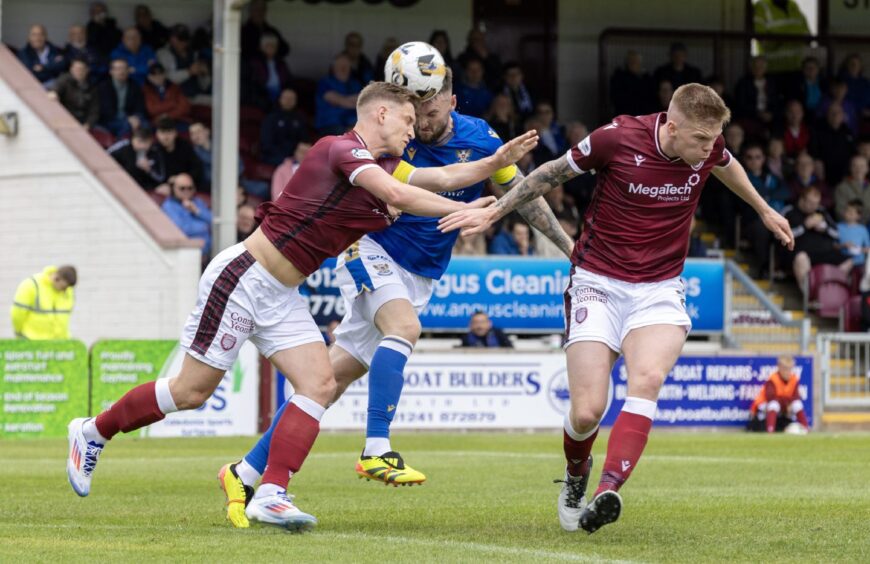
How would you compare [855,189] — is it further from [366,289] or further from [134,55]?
[366,289]

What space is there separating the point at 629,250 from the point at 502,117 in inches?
659

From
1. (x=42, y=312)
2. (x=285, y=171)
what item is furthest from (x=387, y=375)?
(x=285, y=171)

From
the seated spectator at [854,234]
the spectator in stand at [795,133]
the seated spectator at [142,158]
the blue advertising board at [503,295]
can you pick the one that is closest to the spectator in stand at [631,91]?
the spectator in stand at [795,133]

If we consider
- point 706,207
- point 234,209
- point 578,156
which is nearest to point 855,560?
point 578,156

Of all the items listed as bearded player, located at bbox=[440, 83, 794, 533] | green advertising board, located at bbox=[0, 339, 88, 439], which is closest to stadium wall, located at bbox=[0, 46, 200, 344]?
green advertising board, located at bbox=[0, 339, 88, 439]

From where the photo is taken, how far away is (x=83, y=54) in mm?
24703

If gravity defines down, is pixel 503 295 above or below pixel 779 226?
below

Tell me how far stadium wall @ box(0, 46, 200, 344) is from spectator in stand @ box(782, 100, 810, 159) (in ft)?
36.4

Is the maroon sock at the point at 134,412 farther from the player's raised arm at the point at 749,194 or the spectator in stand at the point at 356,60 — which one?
the spectator in stand at the point at 356,60

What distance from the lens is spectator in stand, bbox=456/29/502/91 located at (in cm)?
2655

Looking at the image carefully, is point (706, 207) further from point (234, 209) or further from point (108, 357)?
point (108, 357)

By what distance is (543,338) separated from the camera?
23891 mm

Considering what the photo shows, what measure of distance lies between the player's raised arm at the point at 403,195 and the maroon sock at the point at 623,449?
1347mm

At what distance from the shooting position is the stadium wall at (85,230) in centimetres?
2292
